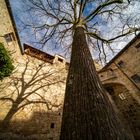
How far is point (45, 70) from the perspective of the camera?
43.0 ft

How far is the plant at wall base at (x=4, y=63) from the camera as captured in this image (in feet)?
30.3

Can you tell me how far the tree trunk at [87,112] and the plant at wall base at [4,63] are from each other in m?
7.41

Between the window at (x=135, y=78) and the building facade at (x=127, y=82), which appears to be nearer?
the building facade at (x=127, y=82)

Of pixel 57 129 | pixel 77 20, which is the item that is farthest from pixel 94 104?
pixel 57 129

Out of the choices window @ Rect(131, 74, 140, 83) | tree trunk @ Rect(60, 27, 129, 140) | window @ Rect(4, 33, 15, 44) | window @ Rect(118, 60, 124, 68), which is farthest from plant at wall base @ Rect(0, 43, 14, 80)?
window @ Rect(118, 60, 124, 68)

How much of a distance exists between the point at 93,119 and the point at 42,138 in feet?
24.0

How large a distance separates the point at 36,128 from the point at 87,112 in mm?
7408

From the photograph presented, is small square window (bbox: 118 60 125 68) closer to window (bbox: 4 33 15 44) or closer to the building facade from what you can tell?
the building facade

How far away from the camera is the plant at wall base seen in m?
9.23

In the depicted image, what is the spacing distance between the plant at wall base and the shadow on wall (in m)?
3.45

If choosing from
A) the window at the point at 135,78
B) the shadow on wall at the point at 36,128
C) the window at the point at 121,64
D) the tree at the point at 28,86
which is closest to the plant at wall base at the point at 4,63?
the tree at the point at 28,86

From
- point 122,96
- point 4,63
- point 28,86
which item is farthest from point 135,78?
point 4,63

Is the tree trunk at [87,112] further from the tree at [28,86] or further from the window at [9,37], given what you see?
the window at [9,37]

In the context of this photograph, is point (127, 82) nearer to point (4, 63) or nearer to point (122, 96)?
point (122, 96)
